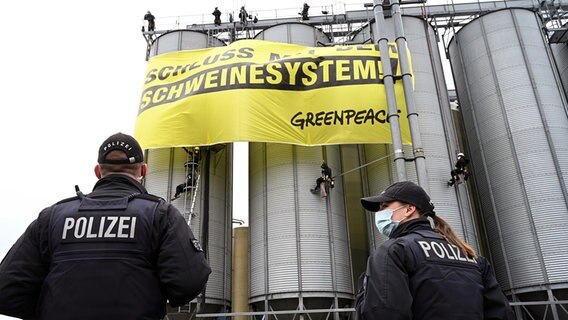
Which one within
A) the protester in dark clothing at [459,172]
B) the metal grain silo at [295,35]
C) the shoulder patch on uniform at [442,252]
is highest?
the metal grain silo at [295,35]

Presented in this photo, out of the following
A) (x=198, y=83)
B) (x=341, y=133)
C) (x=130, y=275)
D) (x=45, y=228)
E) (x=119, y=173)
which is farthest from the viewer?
(x=198, y=83)

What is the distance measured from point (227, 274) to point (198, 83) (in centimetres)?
791

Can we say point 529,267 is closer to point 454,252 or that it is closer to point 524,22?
point 524,22

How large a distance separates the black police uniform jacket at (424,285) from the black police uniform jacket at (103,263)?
1267mm

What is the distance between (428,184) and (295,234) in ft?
17.2

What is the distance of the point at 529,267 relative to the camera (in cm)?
1778

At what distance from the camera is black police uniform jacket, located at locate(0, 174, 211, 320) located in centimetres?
320

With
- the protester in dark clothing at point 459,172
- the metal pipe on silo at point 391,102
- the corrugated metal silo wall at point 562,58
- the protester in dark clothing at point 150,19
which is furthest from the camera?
the protester in dark clothing at point 150,19

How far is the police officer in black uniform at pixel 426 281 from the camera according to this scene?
135 inches

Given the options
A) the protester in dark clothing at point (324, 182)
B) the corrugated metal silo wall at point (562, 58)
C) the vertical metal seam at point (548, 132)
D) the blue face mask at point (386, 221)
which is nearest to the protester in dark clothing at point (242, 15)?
the protester in dark clothing at point (324, 182)

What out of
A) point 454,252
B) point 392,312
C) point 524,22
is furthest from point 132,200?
point 524,22

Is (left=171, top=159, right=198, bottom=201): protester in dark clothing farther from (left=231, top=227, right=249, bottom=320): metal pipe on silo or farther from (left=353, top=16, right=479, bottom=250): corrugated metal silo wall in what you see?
(left=353, top=16, right=479, bottom=250): corrugated metal silo wall

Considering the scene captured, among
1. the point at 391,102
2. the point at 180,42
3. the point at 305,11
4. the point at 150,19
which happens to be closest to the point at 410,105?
the point at 391,102

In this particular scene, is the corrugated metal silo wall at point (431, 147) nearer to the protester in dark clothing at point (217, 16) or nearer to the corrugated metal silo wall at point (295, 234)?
the corrugated metal silo wall at point (295, 234)
